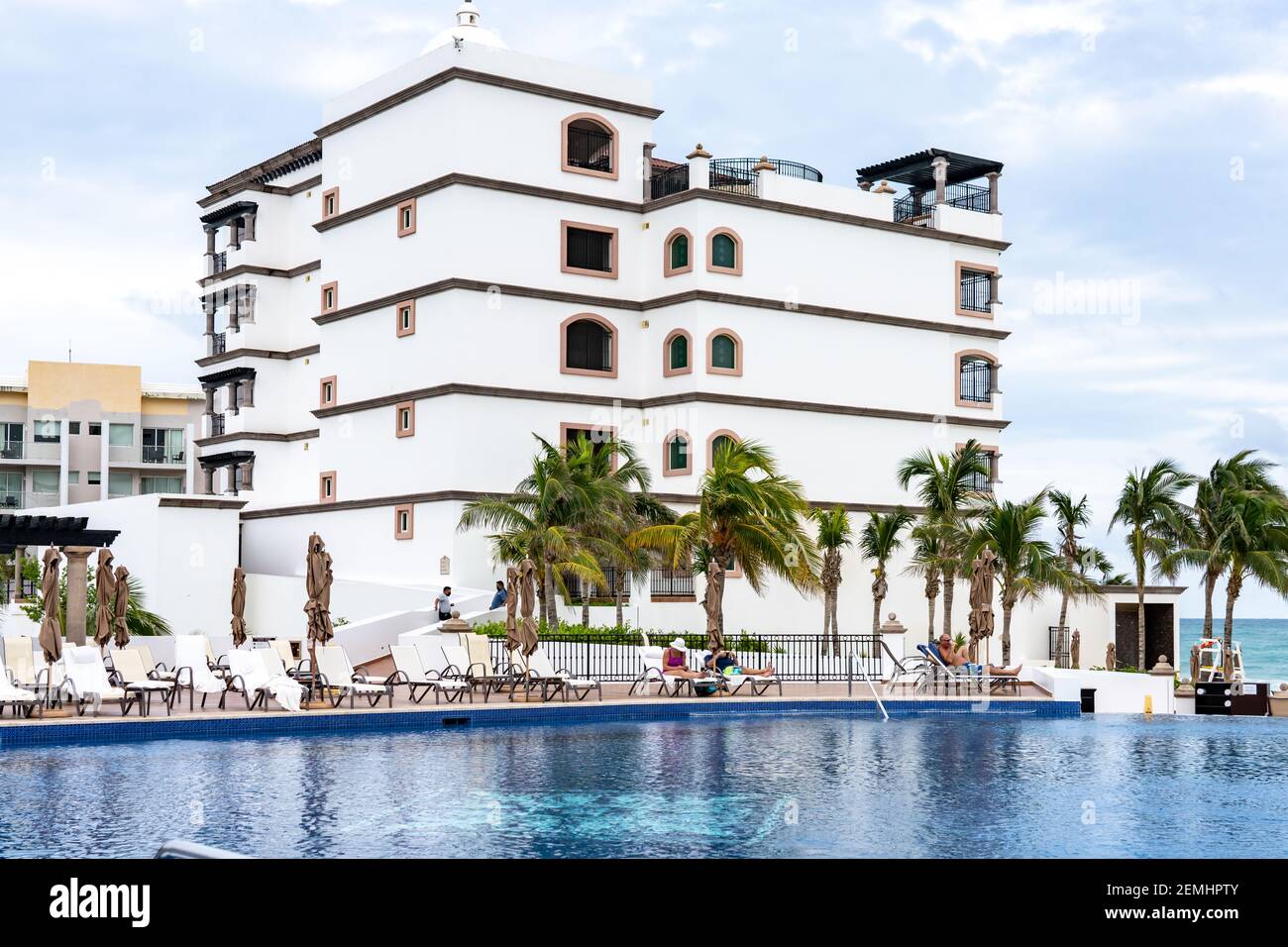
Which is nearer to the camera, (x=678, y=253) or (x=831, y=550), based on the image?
(x=831, y=550)

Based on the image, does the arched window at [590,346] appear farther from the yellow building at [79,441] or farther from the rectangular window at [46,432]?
the rectangular window at [46,432]

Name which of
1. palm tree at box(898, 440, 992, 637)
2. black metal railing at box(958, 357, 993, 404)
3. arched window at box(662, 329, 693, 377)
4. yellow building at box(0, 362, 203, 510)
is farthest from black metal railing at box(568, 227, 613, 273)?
yellow building at box(0, 362, 203, 510)

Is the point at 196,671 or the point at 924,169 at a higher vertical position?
the point at 924,169

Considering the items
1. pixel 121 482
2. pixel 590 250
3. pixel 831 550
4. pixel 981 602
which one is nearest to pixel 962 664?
pixel 981 602

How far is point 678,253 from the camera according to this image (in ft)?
138

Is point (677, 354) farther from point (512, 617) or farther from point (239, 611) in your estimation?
point (512, 617)

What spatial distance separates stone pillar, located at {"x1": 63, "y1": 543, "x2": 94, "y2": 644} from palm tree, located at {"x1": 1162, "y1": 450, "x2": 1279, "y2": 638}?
2853 cm

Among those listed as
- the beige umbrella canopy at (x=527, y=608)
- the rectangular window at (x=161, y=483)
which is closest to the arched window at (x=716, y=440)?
the beige umbrella canopy at (x=527, y=608)

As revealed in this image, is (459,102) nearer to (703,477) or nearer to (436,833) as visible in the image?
(703,477)

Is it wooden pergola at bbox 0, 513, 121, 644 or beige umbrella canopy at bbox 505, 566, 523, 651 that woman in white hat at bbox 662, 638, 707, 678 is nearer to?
beige umbrella canopy at bbox 505, 566, 523, 651

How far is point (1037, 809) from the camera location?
1320 cm

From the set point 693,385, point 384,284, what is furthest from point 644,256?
point 384,284

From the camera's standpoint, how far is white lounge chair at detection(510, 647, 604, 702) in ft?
76.8

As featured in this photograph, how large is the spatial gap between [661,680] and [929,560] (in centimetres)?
1825
